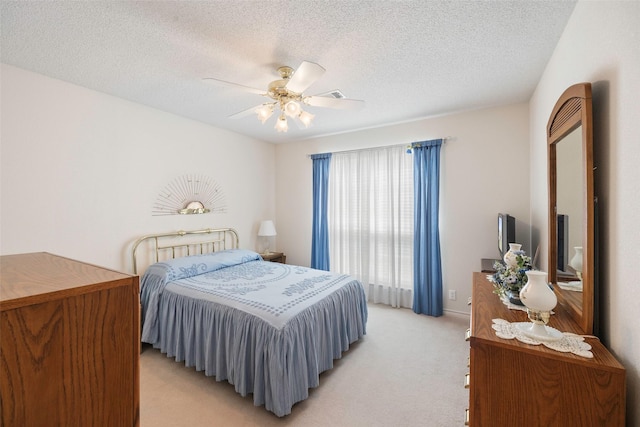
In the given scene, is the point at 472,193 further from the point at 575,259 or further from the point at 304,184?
the point at 304,184

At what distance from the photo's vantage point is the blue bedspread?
188 centimetres

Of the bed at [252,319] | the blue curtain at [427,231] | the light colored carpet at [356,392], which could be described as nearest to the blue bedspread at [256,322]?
the bed at [252,319]

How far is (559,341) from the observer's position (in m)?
1.08

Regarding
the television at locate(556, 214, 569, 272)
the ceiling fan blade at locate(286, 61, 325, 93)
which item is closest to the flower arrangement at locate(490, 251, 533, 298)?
the television at locate(556, 214, 569, 272)

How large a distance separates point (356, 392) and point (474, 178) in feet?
8.85

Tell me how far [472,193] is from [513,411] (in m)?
2.71

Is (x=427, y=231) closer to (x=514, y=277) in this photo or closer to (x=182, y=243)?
(x=514, y=277)

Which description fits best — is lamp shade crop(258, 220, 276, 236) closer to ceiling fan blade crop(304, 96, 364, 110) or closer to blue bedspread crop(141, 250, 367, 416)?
blue bedspread crop(141, 250, 367, 416)

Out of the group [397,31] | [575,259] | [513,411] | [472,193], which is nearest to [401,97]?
[397,31]

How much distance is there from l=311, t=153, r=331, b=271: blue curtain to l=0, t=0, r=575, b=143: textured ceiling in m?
1.64

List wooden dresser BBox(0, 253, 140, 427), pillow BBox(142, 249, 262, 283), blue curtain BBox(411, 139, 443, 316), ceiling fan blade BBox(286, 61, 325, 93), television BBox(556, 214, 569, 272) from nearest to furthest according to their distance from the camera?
wooden dresser BBox(0, 253, 140, 427)
television BBox(556, 214, 569, 272)
ceiling fan blade BBox(286, 61, 325, 93)
pillow BBox(142, 249, 262, 283)
blue curtain BBox(411, 139, 443, 316)

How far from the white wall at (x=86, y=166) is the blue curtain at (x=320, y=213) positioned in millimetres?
1565

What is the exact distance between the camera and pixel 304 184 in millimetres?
4633

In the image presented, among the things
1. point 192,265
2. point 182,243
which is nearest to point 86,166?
point 182,243
